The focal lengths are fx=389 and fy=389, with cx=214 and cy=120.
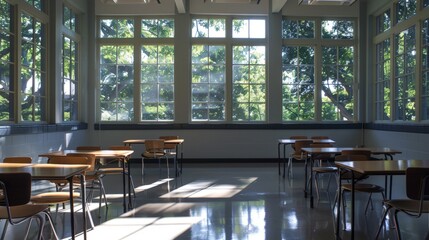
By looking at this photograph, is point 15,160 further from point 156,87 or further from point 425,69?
point 425,69

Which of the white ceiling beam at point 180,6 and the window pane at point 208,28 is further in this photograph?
the window pane at point 208,28

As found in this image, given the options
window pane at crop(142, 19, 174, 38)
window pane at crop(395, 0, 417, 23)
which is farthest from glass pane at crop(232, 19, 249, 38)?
window pane at crop(395, 0, 417, 23)

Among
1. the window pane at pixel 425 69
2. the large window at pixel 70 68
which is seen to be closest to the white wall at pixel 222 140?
the large window at pixel 70 68

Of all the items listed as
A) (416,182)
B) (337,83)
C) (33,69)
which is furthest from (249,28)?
(416,182)

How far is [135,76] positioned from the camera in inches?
396

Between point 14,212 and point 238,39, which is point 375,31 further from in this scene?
point 14,212

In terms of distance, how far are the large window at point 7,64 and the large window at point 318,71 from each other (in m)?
6.33

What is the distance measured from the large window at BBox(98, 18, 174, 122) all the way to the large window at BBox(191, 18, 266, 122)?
0.73 meters

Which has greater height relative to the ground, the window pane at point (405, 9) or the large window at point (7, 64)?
the window pane at point (405, 9)

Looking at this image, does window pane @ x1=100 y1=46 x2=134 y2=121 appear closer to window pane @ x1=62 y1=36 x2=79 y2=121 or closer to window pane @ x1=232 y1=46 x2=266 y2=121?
window pane @ x1=62 y1=36 x2=79 y2=121

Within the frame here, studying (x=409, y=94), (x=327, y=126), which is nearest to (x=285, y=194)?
(x=409, y=94)

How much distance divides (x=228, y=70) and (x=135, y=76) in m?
2.42

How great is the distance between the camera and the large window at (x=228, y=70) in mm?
10109

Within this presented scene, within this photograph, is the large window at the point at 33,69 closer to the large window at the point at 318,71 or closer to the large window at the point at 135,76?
the large window at the point at 135,76
